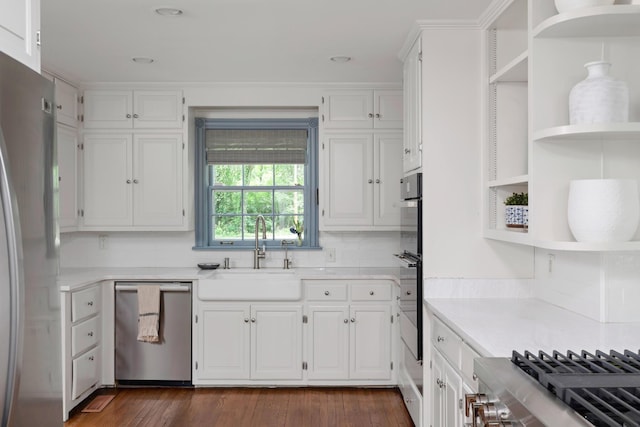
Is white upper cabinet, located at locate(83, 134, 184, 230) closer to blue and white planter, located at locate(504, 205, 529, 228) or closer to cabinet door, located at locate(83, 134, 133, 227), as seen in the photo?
cabinet door, located at locate(83, 134, 133, 227)

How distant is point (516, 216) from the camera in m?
2.66

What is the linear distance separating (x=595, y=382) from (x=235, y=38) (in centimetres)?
272

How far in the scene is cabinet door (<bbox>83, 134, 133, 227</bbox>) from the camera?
4418mm

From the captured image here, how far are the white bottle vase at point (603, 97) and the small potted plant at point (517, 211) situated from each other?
0.62 m

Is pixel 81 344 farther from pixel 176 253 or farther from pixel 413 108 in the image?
pixel 413 108

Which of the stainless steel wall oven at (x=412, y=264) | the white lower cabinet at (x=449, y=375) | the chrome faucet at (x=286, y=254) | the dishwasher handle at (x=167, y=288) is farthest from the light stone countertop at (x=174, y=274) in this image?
the white lower cabinet at (x=449, y=375)

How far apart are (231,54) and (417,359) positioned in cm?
229

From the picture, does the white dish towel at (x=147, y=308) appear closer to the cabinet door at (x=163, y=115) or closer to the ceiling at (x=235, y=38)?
the cabinet door at (x=163, y=115)

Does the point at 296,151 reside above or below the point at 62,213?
above

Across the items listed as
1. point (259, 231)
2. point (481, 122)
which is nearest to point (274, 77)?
point (259, 231)

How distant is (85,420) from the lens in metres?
3.54

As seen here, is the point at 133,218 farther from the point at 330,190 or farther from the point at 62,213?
the point at 330,190

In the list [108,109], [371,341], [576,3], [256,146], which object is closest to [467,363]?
[576,3]

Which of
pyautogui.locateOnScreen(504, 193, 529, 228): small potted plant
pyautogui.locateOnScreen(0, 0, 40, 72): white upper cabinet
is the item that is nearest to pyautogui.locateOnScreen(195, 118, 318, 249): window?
pyautogui.locateOnScreen(504, 193, 529, 228): small potted plant
